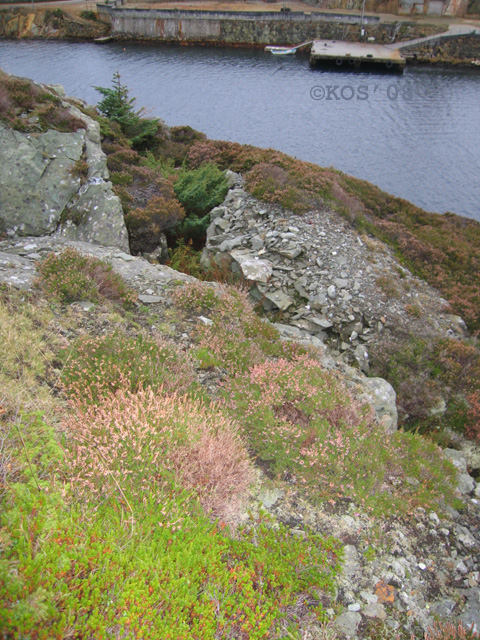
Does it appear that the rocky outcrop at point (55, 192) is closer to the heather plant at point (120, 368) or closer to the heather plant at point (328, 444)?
the heather plant at point (120, 368)

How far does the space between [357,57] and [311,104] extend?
23.6 meters

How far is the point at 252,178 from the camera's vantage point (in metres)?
18.8

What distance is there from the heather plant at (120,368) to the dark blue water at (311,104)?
70.8 feet

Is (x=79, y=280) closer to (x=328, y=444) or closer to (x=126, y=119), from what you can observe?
(x=328, y=444)

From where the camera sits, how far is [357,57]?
63.1 m

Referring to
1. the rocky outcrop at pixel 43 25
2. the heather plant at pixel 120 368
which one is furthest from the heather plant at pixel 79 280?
the rocky outcrop at pixel 43 25

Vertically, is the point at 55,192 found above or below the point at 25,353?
above

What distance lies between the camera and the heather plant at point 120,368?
640cm

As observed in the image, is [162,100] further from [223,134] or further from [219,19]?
[219,19]

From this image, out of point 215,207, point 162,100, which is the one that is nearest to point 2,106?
point 215,207

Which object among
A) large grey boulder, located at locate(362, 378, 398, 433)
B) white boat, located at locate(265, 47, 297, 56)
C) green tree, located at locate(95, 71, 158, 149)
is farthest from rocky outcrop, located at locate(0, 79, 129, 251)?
white boat, located at locate(265, 47, 297, 56)

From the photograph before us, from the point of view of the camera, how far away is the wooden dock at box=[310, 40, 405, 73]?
6180 centimetres

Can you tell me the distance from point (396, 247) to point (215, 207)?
8.01m

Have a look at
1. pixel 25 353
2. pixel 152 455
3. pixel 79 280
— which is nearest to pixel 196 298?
pixel 79 280
